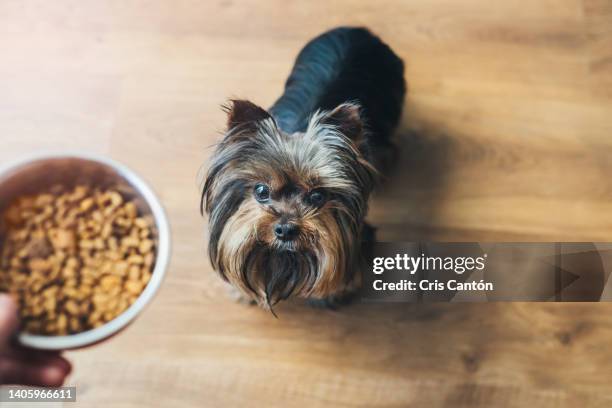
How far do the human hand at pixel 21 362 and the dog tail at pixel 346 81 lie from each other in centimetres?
71

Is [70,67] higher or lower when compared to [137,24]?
lower

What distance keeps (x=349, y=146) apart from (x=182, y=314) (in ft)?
2.33

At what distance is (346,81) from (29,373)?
3.10 ft

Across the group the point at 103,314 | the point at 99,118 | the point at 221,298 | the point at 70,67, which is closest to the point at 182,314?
the point at 221,298

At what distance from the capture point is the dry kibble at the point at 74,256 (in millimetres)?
1437

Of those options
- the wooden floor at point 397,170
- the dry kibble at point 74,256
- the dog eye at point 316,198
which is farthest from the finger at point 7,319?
the dog eye at point 316,198

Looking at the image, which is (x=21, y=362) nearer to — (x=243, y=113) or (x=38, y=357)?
(x=38, y=357)

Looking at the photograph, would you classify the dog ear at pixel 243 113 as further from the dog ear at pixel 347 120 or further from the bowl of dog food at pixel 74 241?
the bowl of dog food at pixel 74 241

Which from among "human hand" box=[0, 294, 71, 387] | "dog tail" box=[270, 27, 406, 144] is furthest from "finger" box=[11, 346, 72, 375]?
"dog tail" box=[270, 27, 406, 144]

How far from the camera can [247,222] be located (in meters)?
1.24

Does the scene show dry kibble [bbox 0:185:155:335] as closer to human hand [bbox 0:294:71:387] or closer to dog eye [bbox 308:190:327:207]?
human hand [bbox 0:294:71:387]

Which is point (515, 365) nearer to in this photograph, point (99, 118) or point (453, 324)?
point (453, 324)

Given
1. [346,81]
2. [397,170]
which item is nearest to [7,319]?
[346,81]

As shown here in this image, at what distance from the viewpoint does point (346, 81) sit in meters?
1.48
